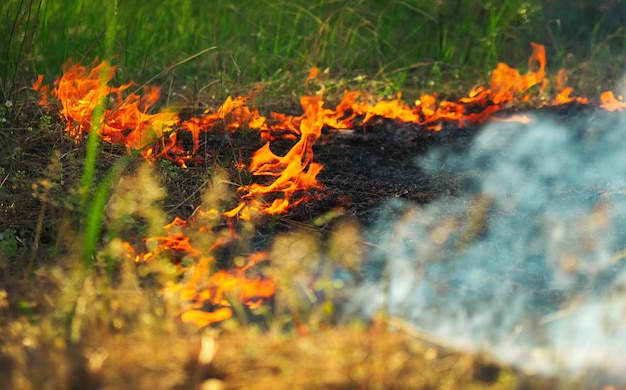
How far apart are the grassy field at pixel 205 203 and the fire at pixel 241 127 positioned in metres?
0.07

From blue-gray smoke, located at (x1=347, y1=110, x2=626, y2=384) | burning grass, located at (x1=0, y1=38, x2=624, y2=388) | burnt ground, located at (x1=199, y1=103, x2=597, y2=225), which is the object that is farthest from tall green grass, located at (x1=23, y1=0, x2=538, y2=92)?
blue-gray smoke, located at (x1=347, y1=110, x2=626, y2=384)

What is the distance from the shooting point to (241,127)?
3.81 metres

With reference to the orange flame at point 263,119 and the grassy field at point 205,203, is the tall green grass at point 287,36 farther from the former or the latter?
the orange flame at point 263,119

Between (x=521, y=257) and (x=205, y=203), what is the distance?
4.02 ft

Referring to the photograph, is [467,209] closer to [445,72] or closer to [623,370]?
[623,370]

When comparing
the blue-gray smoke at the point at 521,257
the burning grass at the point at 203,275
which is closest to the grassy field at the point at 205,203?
the burning grass at the point at 203,275

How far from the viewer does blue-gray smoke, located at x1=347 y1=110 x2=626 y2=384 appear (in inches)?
85.0

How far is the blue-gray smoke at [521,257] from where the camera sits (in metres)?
2.16

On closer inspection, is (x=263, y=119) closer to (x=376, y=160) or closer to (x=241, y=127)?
(x=241, y=127)

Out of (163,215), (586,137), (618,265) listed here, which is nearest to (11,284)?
(163,215)

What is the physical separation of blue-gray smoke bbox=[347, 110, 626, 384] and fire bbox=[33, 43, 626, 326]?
1.33 feet

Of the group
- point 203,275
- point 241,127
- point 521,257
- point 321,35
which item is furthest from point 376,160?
point 321,35

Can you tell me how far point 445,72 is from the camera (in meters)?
5.40

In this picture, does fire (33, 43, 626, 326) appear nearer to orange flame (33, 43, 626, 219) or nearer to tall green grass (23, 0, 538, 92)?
orange flame (33, 43, 626, 219)
